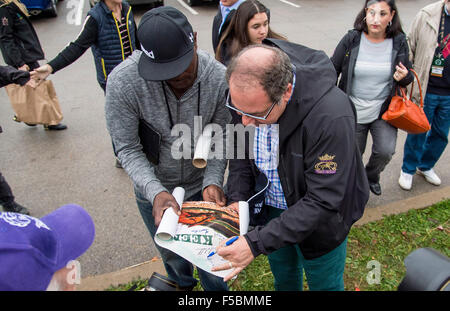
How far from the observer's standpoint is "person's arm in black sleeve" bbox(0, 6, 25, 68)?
4.31 metres

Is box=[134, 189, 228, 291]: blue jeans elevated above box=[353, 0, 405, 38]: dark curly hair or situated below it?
below

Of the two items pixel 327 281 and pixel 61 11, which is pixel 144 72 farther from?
pixel 61 11

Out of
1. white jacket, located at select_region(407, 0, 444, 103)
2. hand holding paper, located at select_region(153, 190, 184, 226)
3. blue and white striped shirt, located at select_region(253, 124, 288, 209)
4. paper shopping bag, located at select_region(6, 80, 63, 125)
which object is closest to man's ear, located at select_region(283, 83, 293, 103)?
blue and white striped shirt, located at select_region(253, 124, 288, 209)

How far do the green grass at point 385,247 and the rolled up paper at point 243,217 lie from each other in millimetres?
1140

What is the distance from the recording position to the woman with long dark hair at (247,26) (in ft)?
10.8

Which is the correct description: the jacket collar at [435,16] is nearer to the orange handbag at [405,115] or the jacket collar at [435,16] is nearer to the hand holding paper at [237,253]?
the orange handbag at [405,115]

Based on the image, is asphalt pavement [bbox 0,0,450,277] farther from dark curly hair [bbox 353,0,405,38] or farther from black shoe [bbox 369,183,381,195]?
dark curly hair [bbox 353,0,405,38]

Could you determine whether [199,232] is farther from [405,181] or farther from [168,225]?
[405,181]

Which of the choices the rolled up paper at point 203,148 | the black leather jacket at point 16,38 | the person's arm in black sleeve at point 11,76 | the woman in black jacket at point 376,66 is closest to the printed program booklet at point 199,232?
the rolled up paper at point 203,148

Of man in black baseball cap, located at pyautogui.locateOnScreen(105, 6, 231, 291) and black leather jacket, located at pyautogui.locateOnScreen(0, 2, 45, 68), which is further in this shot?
black leather jacket, located at pyautogui.locateOnScreen(0, 2, 45, 68)

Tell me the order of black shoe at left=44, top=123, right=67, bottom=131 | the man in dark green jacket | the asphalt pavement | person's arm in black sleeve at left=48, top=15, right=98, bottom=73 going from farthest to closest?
1. black shoe at left=44, top=123, right=67, bottom=131
2. person's arm in black sleeve at left=48, top=15, right=98, bottom=73
3. the asphalt pavement
4. the man in dark green jacket

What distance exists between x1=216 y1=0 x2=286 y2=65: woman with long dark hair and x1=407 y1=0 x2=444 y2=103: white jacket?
130 centimetres

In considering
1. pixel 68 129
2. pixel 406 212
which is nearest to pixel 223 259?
pixel 406 212
